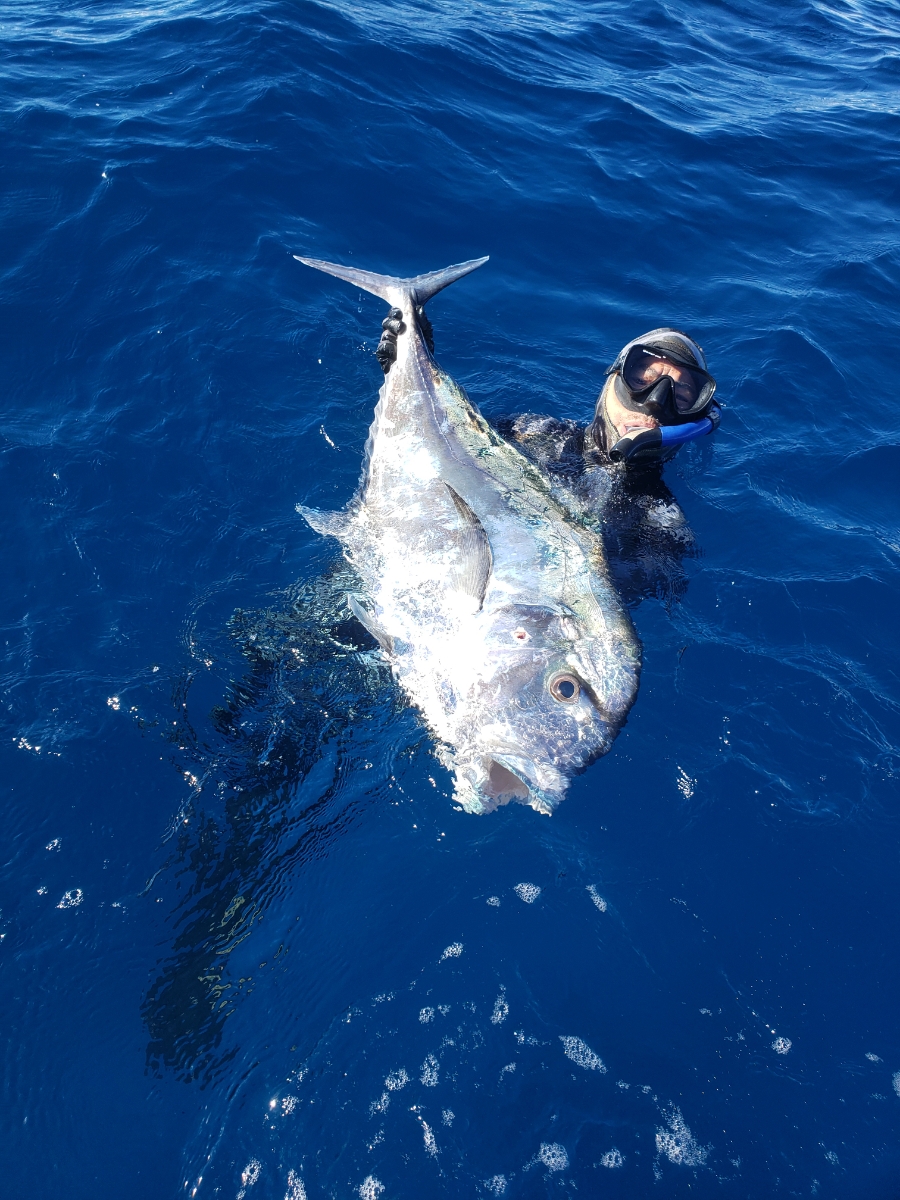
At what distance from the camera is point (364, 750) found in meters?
5.06

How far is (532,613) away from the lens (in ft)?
15.1

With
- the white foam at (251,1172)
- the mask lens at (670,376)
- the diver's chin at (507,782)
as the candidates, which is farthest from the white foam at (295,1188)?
the mask lens at (670,376)

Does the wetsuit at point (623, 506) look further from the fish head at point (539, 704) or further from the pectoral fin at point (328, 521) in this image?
the pectoral fin at point (328, 521)

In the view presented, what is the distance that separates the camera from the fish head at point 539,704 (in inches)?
167

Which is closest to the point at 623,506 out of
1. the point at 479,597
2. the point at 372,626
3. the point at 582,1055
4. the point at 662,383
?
the point at 662,383

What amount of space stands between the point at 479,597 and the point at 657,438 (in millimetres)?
2338

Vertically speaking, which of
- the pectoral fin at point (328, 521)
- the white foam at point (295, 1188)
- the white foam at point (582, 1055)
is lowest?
the white foam at point (295, 1188)

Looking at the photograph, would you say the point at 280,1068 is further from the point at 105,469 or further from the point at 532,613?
the point at 105,469

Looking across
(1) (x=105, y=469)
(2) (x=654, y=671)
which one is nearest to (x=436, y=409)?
(2) (x=654, y=671)

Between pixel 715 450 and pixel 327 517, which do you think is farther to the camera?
pixel 715 450

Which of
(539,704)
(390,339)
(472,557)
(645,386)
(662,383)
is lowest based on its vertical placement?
(539,704)

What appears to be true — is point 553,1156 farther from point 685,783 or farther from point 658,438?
point 658,438

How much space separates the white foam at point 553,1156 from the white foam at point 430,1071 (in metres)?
0.59

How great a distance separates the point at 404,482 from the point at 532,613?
1510 millimetres
